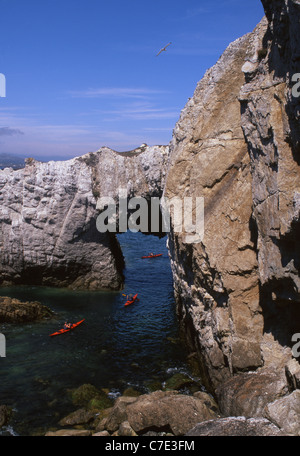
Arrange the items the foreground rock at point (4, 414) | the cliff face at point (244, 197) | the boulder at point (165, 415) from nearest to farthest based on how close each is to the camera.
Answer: the cliff face at point (244, 197)
the boulder at point (165, 415)
the foreground rock at point (4, 414)

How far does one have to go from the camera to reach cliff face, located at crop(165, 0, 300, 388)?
15461mm

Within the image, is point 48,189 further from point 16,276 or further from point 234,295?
point 234,295

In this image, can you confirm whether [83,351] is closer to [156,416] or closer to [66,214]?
[156,416]

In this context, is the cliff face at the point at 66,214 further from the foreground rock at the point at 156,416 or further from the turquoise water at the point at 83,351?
the foreground rock at the point at 156,416

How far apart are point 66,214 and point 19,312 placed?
1165cm

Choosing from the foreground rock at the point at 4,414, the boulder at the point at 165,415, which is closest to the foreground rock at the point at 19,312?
the foreground rock at the point at 4,414

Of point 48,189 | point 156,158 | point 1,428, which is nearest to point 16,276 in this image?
point 48,189

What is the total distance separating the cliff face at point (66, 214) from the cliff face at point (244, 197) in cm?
1365

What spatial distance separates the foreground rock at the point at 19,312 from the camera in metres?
32.9

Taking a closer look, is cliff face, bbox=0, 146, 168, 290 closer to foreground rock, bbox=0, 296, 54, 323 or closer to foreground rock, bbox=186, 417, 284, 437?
foreground rock, bbox=0, 296, 54, 323

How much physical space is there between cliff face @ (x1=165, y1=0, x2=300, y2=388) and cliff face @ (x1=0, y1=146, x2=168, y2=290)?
537 inches

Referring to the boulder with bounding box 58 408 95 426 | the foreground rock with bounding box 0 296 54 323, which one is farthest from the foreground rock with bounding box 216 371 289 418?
the foreground rock with bounding box 0 296 54 323

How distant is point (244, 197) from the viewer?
68.4ft
